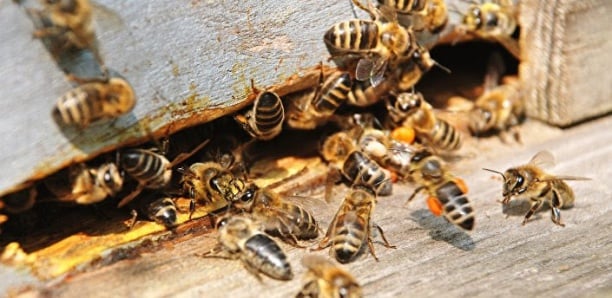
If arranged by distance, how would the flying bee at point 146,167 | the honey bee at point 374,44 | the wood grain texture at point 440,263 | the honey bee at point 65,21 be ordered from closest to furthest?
the honey bee at point 65,21 < the wood grain texture at point 440,263 < the flying bee at point 146,167 < the honey bee at point 374,44

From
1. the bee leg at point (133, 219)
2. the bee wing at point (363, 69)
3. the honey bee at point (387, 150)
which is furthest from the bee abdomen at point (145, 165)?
the honey bee at point (387, 150)

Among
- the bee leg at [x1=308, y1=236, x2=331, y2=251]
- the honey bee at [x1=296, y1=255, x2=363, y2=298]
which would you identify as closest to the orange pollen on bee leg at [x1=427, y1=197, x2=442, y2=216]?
the bee leg at [x1=308, y1=236, x2=331, y2=251]

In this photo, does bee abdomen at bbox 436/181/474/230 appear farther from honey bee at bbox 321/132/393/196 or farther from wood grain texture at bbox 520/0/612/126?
wood grain texture at bbox 520/0/612/126

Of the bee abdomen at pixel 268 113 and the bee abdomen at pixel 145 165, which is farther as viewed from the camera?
the bee abdomen at pixel 268 113

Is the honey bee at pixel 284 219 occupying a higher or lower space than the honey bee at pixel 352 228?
higher

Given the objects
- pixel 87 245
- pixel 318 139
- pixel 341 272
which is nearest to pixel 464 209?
pixel 341 272

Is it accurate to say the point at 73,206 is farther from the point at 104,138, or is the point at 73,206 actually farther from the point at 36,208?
the point at 104,138

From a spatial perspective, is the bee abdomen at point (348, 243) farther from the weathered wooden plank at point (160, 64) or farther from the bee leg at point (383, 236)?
the weathered wooden plank at point (160, 64)
